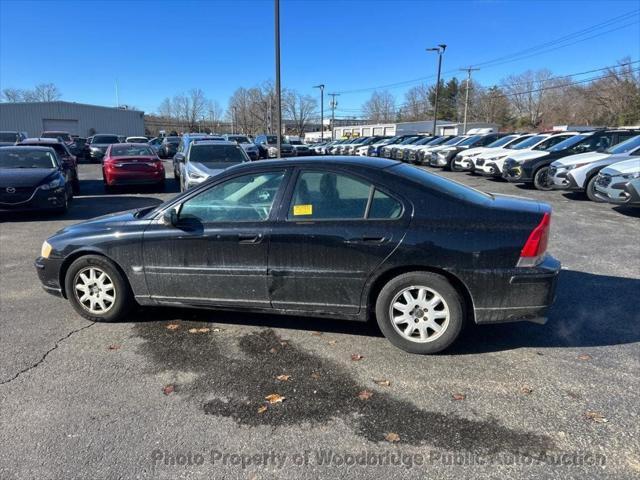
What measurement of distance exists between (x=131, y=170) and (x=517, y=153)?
1215 cm

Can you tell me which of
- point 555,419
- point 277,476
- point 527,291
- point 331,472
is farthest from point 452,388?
point 277,476

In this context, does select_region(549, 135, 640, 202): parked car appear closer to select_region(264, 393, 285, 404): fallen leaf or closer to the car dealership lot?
the car dealership lot

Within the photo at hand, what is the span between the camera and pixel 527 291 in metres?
3.56

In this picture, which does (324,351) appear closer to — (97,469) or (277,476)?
(277,476)

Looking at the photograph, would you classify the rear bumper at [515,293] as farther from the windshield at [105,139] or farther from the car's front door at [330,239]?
the windshield at [105,139]

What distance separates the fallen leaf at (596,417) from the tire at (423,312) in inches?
39.9

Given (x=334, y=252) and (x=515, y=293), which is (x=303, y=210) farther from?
(x=515, y=293)

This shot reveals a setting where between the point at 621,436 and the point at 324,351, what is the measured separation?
2081mm

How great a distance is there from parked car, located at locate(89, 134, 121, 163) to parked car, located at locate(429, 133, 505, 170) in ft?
57.4

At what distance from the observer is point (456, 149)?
841 inches

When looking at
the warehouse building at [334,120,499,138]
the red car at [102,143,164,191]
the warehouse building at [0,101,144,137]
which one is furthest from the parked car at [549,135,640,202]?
the warehouse building at [334,120,499,138]

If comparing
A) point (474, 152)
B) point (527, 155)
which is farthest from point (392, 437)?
point (474, 152)

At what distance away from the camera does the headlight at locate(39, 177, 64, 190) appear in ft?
31.8

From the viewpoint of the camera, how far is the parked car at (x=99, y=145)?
2608 centimetres
